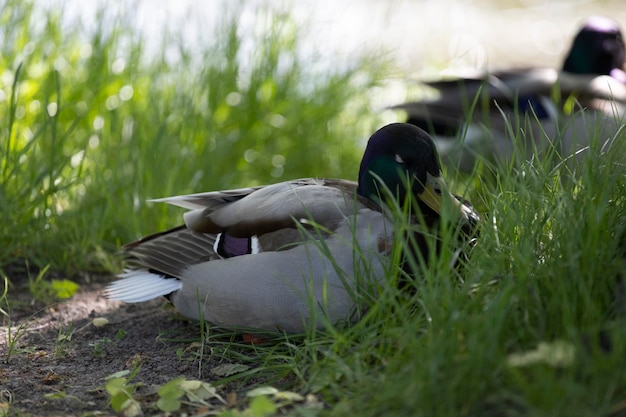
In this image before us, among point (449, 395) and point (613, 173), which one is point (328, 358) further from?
point (613, 173)

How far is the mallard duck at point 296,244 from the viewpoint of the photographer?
2.91 metres

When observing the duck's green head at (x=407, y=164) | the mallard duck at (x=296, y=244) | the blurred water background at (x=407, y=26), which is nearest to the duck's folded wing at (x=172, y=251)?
the mallard duck at (x=296, y=244)

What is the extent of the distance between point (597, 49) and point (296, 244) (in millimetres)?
3860

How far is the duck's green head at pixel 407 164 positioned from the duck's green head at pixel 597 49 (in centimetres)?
343

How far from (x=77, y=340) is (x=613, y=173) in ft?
6.60

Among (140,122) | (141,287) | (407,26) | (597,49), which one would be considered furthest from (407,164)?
(407,26)

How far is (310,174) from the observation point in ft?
17.6

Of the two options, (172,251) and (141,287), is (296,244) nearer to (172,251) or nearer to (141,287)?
(172,251)

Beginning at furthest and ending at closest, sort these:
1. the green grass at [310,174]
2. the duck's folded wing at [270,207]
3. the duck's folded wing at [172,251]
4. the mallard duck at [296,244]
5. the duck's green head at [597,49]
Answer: the duck's green head at [597,49] < the duck's folded wing at [172,251] < the duck's folded wing at [270,207] < the mallard duck at [296,244] < the green grass at [310,174]

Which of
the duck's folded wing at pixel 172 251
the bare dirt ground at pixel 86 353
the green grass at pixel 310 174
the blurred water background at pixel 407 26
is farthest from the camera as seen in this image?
the blurred water background at pixel 407 26

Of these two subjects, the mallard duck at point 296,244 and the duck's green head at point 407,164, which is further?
the duck's green head at point 407,164

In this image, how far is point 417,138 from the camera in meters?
3.15

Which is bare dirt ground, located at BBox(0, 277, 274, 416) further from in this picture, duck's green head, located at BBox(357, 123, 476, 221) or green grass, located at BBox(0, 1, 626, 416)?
duck's green head, located at BBox(357, 123, 476, 221)

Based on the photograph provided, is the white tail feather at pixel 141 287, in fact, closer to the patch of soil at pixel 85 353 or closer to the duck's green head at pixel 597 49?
the patch of soil at pixel 85 353
